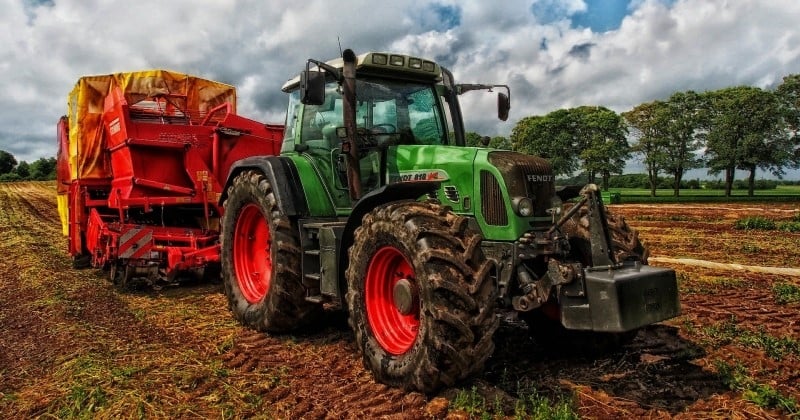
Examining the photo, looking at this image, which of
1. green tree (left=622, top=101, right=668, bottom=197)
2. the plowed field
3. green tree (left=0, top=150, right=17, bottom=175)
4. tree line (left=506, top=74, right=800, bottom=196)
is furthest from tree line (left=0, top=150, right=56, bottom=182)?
the plowed field

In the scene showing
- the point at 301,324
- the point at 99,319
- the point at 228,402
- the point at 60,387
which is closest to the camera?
the point at 228,402

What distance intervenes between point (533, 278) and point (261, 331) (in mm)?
3017

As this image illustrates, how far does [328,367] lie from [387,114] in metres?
2.41

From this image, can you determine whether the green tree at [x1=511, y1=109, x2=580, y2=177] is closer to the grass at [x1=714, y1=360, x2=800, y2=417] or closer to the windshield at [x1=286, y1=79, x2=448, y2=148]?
the windshield at [x1=286, y1=79, x2=448, y2=148]

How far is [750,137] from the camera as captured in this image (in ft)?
136

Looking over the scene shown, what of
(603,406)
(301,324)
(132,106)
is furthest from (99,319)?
(603,406)

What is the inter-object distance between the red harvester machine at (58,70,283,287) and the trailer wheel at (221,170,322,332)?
134 centimetres

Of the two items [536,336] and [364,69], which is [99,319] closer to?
[364,69]

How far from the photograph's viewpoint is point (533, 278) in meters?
4.30

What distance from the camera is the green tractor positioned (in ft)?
12.7

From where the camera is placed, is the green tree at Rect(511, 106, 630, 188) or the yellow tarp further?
the green tree at Rect(511, 106, 630, 188)

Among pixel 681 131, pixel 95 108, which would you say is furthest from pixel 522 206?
pixel 681 131

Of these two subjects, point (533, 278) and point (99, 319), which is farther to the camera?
point (99, 319)

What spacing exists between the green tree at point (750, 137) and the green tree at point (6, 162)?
7500cm
